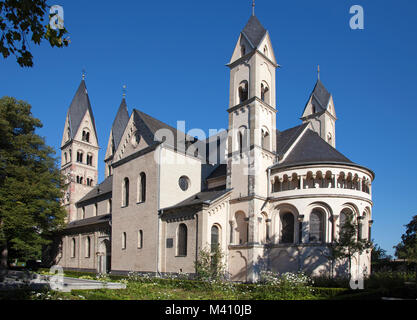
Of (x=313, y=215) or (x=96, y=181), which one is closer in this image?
(x=313, y=215)

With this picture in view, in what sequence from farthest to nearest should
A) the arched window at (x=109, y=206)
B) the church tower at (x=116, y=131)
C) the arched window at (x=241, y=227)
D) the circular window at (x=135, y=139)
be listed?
the church tower at (x=116, y=131) → the arched window at (x=109, y=206) → the circular window at (x=135, y=139) → the arched window at (x=241, y=227)

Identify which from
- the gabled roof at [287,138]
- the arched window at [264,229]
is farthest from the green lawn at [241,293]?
the gabled roof at [287,138]

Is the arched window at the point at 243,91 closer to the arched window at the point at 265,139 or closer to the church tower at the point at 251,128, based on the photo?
the church tower at the point at 251,128

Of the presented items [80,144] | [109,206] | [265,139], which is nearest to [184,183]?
[265,139]

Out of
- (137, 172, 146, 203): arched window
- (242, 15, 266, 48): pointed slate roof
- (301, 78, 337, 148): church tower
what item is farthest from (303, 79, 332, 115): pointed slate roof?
(137, 172, 146, 203): arched window

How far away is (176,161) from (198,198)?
461cm

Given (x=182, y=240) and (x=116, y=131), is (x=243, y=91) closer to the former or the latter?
(x=182, y=240)

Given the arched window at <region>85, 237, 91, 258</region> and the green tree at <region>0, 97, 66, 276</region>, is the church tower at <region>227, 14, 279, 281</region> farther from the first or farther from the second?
the arched window at <region>85, 237, 91, 258</region>

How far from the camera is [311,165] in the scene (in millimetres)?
29219

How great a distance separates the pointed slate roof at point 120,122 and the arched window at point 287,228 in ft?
140

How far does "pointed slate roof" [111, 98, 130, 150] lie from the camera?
6625 cm

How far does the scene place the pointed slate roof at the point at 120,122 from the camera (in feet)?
217
